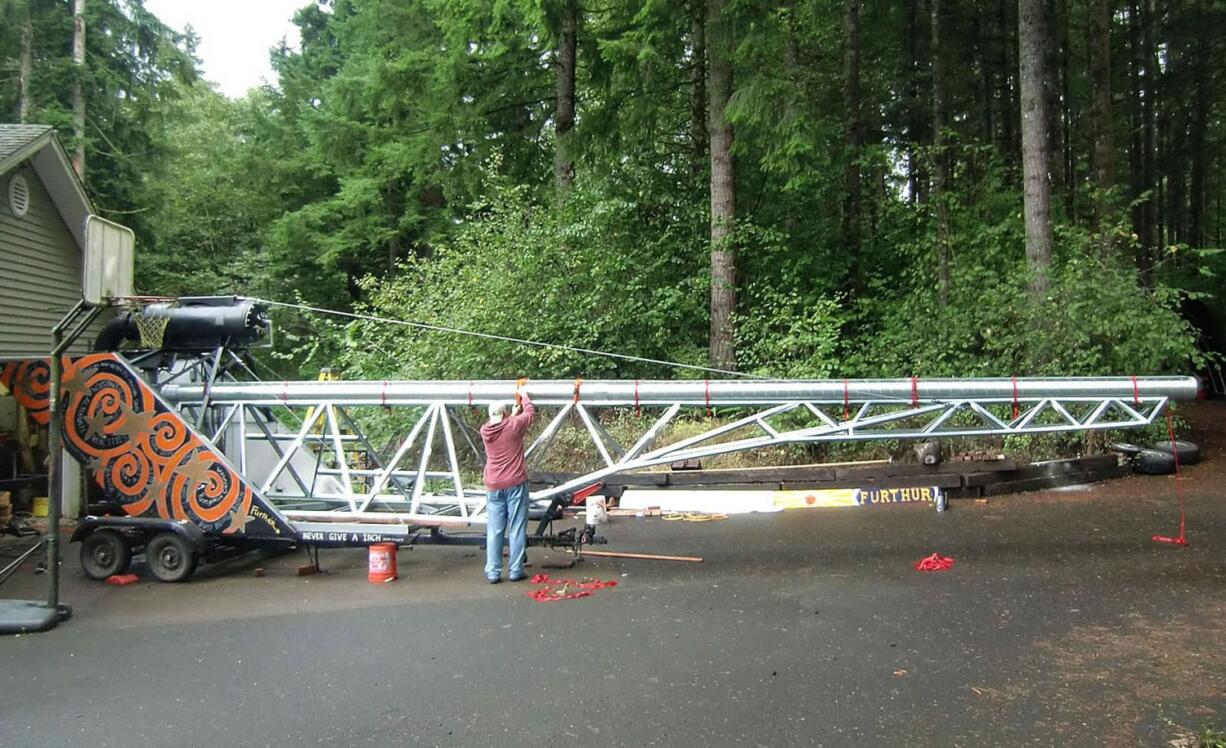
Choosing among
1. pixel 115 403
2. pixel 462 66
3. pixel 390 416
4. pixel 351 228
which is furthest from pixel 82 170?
pixel 115 403

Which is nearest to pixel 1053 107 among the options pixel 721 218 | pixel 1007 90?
pixel 1007 90

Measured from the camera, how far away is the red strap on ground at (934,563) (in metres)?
7.82

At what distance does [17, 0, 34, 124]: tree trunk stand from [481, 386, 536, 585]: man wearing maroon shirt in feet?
59.1

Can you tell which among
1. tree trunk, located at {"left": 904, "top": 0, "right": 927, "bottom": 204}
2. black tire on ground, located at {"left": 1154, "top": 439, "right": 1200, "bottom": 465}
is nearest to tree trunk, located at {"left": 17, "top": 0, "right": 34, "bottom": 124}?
tree trunk, located at {"left": 904, "top": 0, "right": 927, "bottom": 204}

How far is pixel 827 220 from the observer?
17.8 metres

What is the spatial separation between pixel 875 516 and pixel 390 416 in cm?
859

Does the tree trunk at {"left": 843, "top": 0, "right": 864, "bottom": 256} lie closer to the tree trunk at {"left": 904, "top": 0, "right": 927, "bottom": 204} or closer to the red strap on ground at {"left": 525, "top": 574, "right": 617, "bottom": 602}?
the tree trunk at {"left": 904, "top": 0, "right": 927, "bottom": 204}

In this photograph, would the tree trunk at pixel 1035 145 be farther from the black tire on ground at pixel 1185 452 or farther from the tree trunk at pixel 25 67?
the tree trunk at pixel 25 67

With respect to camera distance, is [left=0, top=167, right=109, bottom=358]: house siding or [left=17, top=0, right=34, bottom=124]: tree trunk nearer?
[left=0, top=167, right=109, bottom=358]: house siding

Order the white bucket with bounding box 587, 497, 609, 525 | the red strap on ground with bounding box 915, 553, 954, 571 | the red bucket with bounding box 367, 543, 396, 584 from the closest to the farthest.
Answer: the red strap on ground with bounding box 915, 553, 954, 571
the red bucket with bounding box 367, 543, 396, 584
the white bucket with bounding box 587, 497, 609, 525

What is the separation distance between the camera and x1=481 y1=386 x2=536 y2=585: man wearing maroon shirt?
785 centimetres

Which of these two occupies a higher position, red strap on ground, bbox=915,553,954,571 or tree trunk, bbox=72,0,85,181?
tree trunk, bbox=72,0,85,181

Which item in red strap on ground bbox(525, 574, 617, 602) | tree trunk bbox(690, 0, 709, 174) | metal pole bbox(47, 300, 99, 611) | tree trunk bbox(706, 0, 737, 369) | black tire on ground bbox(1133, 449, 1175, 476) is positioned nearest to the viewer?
metal pole bbox(47, 300, 99, 611)

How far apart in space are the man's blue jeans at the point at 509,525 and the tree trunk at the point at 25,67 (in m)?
18.3
